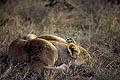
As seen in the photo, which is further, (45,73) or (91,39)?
(91,39)

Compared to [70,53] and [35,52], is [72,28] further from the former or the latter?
[35,52]

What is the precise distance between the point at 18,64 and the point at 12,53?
0.26 metres

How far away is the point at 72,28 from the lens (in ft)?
26.0

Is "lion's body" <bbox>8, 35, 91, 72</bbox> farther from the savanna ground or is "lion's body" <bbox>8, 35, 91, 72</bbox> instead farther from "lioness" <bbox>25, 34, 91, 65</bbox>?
the savanna ground

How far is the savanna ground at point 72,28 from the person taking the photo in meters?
5.37

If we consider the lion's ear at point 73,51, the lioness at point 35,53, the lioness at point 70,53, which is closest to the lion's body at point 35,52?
the lioness at point 35,53

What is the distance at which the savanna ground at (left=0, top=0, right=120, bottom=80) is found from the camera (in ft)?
17.6

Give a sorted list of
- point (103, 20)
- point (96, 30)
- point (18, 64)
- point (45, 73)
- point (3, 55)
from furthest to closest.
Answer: point (103, 20), point (96, 30), point (3, 55), point (18, 64), point (45, 73)

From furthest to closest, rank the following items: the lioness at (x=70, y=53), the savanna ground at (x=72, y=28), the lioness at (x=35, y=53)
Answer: the lioness at (x=70, y=53) → the savanna ground at (x=72, y=28) → the lioness at (x=35, y=53)

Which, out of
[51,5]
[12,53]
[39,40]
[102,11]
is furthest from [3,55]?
[102,11]

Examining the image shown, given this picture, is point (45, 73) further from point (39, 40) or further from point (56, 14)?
point (56, 14)

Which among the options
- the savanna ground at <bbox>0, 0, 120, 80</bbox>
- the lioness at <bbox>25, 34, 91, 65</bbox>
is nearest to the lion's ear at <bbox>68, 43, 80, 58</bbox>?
the lioness at <bbox>25, 34, 91, 65</bbox>

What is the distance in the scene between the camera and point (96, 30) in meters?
7.56

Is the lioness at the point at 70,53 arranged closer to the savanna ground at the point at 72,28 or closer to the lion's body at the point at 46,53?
the lion's body at the point at 46,53
